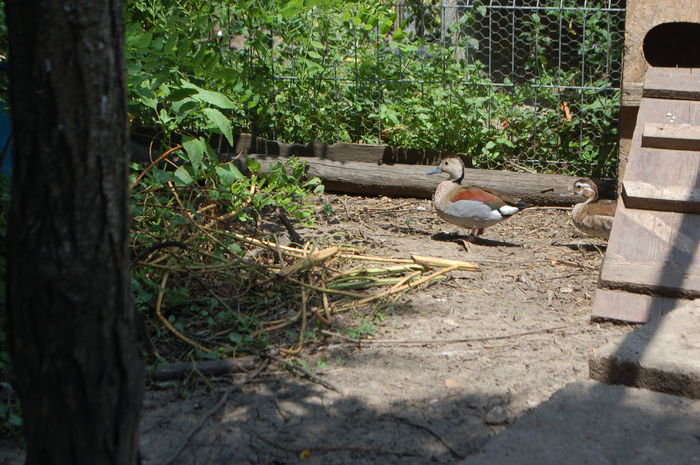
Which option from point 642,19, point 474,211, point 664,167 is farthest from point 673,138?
point 642,19

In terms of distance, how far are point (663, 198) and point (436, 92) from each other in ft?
11.4

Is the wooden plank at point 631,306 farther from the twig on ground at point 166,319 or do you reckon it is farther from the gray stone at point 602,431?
the twig on ground at point 166,319

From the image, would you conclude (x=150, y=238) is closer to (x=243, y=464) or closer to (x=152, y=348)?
(x=152, y=348)

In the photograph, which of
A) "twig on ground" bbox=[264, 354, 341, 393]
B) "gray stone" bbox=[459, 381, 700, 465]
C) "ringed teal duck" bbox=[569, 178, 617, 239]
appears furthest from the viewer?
"ringed teal duck" bbox=[569, 178, 617, 239]

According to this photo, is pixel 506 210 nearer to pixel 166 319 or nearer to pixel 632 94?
pixel 632 94

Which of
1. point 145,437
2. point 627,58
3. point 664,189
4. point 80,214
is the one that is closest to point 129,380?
point 80,214

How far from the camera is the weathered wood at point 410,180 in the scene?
7469 millimetres

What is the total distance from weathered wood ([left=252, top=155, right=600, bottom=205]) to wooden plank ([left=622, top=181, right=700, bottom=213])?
8.56ft

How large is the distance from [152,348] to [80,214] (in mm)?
2059

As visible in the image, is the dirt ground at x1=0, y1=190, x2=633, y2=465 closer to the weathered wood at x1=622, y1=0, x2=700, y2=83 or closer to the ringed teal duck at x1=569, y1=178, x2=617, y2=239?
the ringed teal duck at x1=569, y1=178, x2=617, y2=239

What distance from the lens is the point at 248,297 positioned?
4.49m

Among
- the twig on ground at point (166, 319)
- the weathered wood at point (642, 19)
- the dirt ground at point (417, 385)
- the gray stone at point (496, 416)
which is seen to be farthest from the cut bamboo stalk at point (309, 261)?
the weathered wood at point (642, 19)

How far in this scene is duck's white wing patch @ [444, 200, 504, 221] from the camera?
6.31 metres

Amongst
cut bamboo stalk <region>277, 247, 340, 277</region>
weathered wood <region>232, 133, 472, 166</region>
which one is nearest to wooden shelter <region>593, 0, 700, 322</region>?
cut bamboo stalk <region>277, 247, 340, 277</region>
